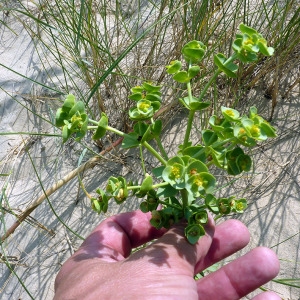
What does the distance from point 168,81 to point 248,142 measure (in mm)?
1013

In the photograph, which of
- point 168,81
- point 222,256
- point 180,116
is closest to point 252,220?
point 222,256

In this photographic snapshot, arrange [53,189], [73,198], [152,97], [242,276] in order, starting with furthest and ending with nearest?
[73,198]
[53,189]
[242,276]
[152,97]

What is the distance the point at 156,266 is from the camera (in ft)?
3.16

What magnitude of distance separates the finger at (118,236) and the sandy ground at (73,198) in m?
0.35

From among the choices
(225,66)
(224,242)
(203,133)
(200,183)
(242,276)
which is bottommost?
(242,276)

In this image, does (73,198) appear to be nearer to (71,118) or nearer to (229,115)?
(71,118)

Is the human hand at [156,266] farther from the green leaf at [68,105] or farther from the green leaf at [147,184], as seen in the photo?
the green leaf at [68,105]

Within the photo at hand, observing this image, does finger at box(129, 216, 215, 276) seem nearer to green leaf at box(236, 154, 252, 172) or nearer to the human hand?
the human hand

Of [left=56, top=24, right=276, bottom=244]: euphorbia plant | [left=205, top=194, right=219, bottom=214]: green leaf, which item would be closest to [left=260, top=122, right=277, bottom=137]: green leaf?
[left=56, top=24, right=276, bottom=244]: euphorbia plant

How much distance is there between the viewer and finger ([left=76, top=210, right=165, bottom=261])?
3.90 feet

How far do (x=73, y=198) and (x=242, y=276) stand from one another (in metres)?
0.80

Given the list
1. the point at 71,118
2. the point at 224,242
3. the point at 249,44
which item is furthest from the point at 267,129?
the point at 224,242

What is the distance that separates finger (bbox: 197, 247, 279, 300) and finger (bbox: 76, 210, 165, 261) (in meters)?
0.22

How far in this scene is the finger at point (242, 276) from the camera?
1.18 metres
